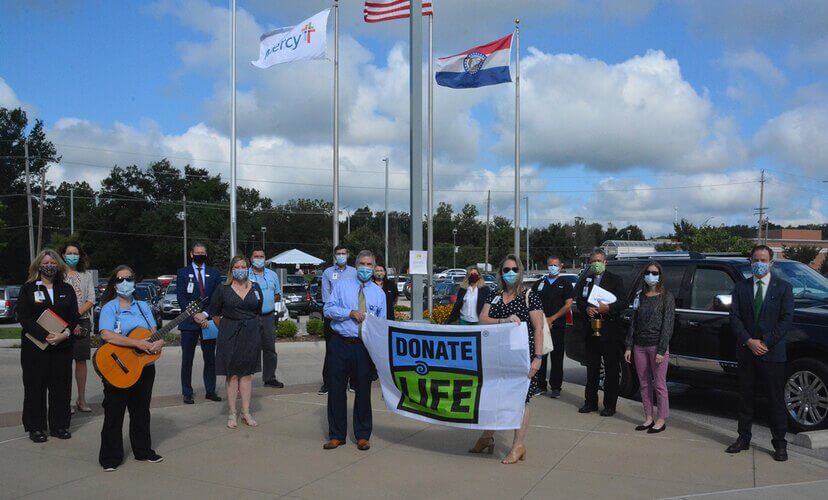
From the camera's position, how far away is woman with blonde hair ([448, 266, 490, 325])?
9.42 meters

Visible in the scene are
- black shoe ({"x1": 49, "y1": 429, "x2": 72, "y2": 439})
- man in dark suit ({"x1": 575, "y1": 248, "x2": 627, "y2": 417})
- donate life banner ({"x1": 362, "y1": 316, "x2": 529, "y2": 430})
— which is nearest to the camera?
donate life banner ({"x1": 362, "y1": 316, "x2": 529, "y2": 430})

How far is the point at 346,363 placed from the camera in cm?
702

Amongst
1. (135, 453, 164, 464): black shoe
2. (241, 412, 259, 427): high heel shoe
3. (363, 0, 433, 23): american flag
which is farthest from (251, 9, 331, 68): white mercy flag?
(135, 453, 164, 464): black shoe

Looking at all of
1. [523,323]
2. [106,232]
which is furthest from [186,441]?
[106,232]

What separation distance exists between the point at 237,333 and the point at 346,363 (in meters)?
1.55

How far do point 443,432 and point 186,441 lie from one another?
8.88 ft

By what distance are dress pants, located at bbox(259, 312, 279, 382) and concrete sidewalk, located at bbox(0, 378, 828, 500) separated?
82.2 inches

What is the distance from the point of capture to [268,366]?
1062 centimetres

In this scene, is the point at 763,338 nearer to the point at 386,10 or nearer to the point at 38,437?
the point at 38,437

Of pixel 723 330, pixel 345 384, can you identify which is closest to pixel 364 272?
pixel 345 384

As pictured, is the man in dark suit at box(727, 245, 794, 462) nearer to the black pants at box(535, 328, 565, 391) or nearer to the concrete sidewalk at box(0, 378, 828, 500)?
the concrete sidewalk at box(0, 378, 828, 500)

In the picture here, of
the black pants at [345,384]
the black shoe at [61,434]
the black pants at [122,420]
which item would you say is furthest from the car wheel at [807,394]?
the black shoe at [61,434]

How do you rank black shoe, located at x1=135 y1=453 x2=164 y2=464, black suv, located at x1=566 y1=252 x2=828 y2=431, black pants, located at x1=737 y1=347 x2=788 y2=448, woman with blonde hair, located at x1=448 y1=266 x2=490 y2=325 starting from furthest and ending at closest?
woman with blonde hair, located at x1=448 y1=266 x2=490 y2=325 < black suv, located at x1=566 y1=252 x2=828 y2=431 < black pants, located at x1=737 y1=347 x2=788 y2=448 < black shoe, located at x1=135 y1=453 x2=164 y2=464

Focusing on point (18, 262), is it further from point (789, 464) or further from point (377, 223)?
point (789, 464)
